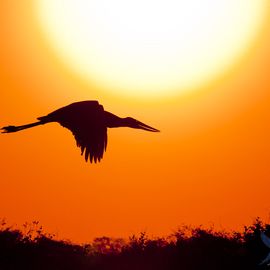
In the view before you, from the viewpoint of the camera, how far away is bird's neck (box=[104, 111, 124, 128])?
476 inches

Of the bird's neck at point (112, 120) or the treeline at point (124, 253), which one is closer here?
the bird's neck at point (112, 120)

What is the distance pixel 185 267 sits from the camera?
37938mm

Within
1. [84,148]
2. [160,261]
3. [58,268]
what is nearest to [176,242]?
[160,261]

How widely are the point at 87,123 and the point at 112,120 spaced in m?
0.66

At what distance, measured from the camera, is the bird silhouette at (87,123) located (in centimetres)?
1155

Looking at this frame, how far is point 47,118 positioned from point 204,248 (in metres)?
29.4

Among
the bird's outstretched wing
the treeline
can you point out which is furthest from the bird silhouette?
the treeline

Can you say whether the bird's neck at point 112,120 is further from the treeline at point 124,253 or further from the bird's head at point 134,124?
the treeline at point 124,253

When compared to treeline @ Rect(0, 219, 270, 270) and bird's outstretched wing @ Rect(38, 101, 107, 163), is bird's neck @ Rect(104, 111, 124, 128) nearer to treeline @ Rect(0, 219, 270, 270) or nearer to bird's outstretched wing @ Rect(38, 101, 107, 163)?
bird's outstretched wing @ Rect(38, 101, 107, 163)

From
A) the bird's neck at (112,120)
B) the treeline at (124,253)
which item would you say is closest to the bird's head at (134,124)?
the bird's neck at (112,120)

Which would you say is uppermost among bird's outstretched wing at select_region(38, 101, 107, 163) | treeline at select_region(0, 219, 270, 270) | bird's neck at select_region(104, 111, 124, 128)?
treeline at select_region(0, 219, 270, 270)

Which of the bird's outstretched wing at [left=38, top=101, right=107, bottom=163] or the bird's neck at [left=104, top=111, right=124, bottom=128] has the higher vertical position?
the bird's neck at [left=104, top=111, right=124, bottom=128]

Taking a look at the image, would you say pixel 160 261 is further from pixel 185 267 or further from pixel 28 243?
pixel 28 243

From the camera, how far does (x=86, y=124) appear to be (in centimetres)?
1186
